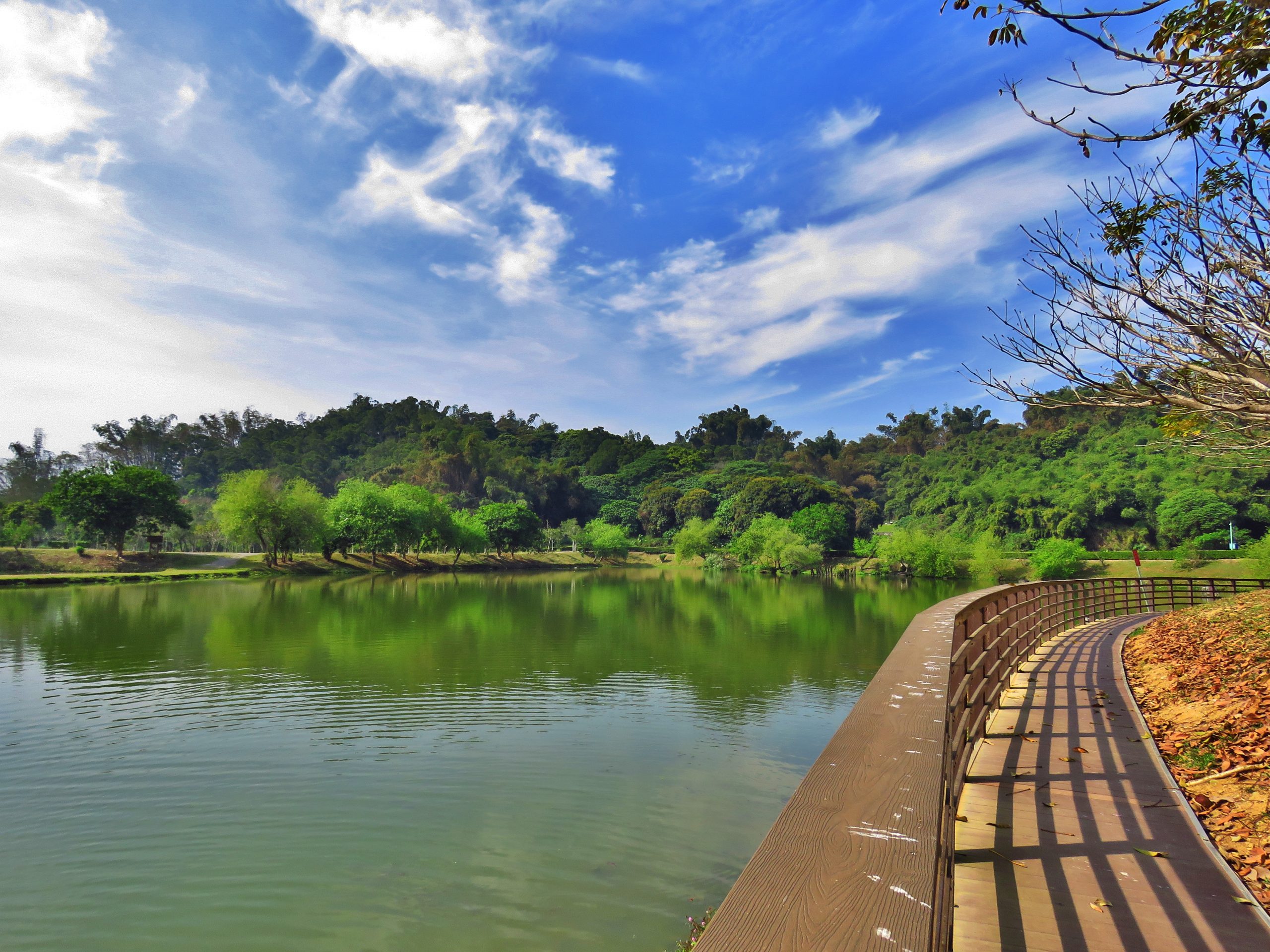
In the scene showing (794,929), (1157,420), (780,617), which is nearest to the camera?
(794,929)

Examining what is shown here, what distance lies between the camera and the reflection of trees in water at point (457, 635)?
13188 millimetres

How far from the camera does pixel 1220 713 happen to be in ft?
18.2

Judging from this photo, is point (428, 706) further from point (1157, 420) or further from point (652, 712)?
point (1157, 420)

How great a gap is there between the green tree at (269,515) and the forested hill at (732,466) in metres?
35.7

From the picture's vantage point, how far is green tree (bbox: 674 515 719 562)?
229ft

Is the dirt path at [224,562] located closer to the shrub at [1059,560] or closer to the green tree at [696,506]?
the green tree at [696,506]

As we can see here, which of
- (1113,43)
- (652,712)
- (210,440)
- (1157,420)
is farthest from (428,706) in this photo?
(210,440)

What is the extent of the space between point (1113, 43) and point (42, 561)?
5118 cm

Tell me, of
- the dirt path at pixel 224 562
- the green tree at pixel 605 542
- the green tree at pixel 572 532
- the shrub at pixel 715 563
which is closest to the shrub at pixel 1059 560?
the shrub at pixel 715 563

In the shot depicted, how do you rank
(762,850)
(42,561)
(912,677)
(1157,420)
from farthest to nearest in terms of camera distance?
(42,561) → (1157,420) → (912,677) → (762,850)

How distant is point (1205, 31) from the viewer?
3633 millimetres

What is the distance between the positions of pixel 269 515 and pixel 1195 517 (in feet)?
190

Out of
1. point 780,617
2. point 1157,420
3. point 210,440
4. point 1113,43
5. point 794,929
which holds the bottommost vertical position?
point 780,617

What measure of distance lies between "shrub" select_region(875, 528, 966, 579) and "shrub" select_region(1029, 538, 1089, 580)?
515cm
